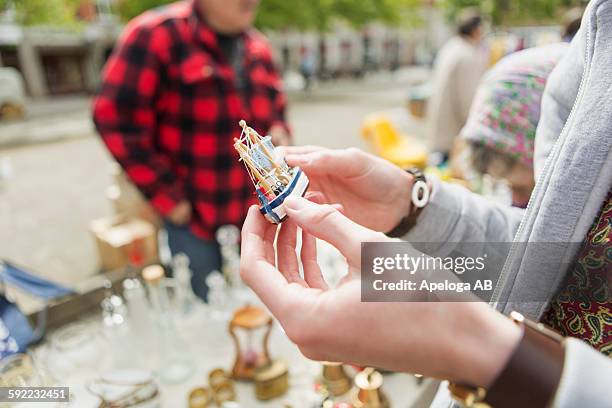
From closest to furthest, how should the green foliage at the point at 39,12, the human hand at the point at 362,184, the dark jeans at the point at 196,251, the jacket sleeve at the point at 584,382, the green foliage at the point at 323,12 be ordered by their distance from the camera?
the jacket sleeve at the point at 584,382 → the human hand at the point at 362,184 → the dark jeans at the point at 196,251 → the green foliage at the point at 39,12 → the green foliage at the point at 323,12

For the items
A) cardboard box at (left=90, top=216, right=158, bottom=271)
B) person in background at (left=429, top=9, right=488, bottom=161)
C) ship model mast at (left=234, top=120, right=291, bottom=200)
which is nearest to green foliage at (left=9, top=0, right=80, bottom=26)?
cardboard box at (left=90, top=216, right=158, bottom=271)

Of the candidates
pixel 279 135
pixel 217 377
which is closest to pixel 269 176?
pixel 217 377

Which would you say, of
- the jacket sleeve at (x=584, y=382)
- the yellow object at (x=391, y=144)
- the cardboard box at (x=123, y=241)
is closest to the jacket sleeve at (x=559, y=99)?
the jacket sleeve at (x=584, y=382)

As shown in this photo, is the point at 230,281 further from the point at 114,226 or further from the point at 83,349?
the point at 114,226

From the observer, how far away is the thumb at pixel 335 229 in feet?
1.75

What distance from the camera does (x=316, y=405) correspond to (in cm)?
106

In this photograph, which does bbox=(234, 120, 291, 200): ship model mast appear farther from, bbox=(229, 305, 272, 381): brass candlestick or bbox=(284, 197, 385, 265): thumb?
bbox=(229, 305, 272, 381): brass candlestick

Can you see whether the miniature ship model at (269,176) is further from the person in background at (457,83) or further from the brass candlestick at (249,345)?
the person in background at (457,83)

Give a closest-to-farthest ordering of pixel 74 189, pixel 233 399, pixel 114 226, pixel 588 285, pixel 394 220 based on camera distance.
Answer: pixel 588 285 < pixel 394 220 < pixel 233 399 < pixel 114 226 < pixel 74 189

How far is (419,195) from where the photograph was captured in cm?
101

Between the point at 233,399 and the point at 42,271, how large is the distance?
12.6 feet

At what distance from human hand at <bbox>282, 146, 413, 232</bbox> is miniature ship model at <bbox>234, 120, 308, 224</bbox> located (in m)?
0.21

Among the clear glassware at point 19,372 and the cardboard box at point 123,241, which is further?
the cardboard box at point 123,241

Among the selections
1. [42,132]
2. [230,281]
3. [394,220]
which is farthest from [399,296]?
[42,132]
